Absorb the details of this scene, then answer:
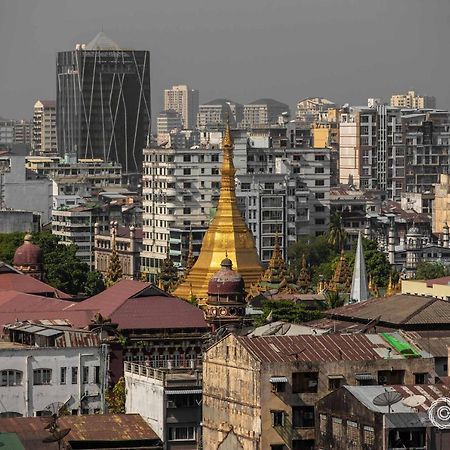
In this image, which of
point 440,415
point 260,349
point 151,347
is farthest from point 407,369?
point 151,347

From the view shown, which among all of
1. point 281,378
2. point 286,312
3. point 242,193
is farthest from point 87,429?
point 242,193

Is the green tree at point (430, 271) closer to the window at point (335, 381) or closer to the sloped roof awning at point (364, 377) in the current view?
the sloped roof awning at point (364, 377)

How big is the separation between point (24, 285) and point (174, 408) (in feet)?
108

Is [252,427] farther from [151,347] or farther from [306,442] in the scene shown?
[151,347]

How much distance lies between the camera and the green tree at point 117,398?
3177 inches

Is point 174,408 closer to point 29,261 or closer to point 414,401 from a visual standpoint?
point 414,401

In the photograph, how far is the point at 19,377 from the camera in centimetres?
8100

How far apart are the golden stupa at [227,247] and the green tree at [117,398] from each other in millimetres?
37529

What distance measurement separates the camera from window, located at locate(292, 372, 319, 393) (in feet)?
237

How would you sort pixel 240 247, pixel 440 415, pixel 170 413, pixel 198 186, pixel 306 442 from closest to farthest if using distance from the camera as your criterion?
pixel 440 415 < pixel 306 442 < pixel 170 413 < pixel 240 247 < pixel 198 186

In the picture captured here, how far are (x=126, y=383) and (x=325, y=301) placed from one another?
30597mm

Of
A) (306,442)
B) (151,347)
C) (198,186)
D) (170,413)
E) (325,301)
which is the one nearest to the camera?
(306,442)

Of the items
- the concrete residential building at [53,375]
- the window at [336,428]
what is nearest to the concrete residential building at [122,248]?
the concrete residential building at [53,375]

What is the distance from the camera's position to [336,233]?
7042 inches
